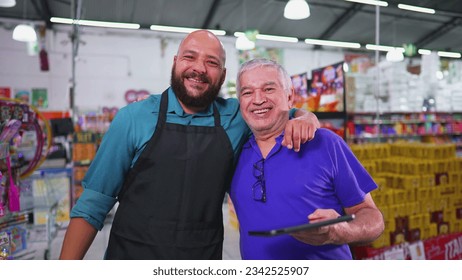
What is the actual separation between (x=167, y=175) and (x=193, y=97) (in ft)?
0.89

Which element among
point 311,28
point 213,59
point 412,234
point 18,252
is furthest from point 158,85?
point 213,59

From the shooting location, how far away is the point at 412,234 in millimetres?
2875

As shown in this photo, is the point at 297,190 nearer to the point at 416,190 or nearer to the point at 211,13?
the point at 416,190

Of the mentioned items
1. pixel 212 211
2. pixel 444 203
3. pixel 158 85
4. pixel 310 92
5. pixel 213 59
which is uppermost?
pixel 158 85

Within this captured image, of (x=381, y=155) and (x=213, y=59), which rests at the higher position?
(x=213, y=59)

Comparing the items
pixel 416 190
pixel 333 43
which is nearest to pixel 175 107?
pixel 416 190

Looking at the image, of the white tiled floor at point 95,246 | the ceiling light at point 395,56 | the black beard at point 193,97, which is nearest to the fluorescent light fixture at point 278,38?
the ceiling light at point 395,56

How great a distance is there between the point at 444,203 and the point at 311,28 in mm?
7216

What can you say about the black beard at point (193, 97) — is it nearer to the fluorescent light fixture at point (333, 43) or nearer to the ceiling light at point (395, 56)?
the ceiling light at point (395, 56)

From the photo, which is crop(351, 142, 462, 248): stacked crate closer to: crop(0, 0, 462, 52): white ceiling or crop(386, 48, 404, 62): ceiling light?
crop(386, 48, 404, 62): ceiling light

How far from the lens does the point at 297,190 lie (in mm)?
1046

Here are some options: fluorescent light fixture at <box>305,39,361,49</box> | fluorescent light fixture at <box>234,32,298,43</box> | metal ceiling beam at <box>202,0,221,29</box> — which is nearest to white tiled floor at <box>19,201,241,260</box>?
metal ceiling beam at <box>202,0,221,29</box>
